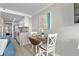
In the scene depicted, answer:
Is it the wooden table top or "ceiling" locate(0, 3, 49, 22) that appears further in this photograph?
the wooden table top

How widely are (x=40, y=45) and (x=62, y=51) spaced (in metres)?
0.50

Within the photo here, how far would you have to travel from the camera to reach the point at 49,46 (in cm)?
205

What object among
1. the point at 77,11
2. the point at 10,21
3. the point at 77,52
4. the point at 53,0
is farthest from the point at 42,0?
the point at 77,52

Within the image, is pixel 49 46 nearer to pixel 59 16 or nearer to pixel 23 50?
pixel 23 50

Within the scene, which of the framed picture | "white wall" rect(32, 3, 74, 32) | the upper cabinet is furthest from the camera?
the upper cabinet

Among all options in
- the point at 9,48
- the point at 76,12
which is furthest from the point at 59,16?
the point at 9,48

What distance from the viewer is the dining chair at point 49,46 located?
1960 millimetres

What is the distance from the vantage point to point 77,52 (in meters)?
1.84

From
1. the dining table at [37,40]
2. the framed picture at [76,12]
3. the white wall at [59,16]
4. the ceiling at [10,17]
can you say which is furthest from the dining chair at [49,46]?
the ceiling at [10,17]

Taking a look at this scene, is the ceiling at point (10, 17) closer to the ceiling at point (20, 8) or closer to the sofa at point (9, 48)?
the ceiling at point (20, 8)

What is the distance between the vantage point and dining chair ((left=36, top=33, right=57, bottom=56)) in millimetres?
1960

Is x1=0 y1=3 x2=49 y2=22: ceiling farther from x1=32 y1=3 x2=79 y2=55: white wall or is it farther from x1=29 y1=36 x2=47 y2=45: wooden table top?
x1=29 y1=36 x2=47 y2=45: wooden table top

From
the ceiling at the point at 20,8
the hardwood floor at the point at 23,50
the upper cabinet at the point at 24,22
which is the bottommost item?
the hardwood floor at the point at 23,50

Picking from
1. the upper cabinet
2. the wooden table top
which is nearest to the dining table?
the wooden table top
